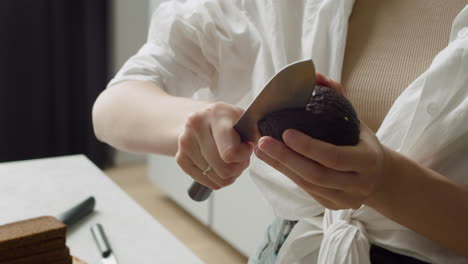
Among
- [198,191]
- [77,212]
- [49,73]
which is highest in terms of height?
[198,191]

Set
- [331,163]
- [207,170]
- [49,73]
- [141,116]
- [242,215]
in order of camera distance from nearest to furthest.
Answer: [331,163] → [207,170] → [141,116] → [242,215] → [49,73]

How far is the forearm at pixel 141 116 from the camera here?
2.01 feet

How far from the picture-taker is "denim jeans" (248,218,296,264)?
682 millimetres

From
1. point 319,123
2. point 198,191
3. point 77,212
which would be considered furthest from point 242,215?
point 319,123

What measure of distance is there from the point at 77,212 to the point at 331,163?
50 centimetres

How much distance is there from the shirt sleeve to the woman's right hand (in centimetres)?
23

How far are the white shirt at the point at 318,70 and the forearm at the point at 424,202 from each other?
0.14 ft

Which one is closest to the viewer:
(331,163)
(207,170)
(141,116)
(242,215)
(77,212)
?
(331,163)

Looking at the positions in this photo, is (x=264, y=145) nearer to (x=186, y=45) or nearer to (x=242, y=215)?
(x=186, y=45)

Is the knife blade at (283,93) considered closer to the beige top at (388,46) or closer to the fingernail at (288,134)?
the fingernail at (288,134)

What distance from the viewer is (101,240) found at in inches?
27.1

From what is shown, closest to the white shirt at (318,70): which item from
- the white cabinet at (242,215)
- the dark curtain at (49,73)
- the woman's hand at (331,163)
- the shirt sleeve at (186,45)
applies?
the shirt sleeve at (186,45)

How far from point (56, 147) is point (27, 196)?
5.10 ft

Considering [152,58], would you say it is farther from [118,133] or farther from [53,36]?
[53,36]
